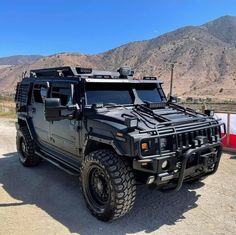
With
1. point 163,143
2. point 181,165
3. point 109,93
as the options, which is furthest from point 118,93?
point 181,165

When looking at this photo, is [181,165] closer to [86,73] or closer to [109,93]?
[109,93]

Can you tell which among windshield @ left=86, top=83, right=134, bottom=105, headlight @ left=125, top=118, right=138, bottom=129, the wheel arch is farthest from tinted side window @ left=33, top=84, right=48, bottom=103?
headlight @ left=125, top=118, right=138, bottom=129

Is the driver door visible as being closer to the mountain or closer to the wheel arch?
the wheel arch

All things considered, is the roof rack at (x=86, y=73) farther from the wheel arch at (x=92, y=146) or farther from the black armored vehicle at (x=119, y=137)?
the wheel arch at (x=92, y=146)

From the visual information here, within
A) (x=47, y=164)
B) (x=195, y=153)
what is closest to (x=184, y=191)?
(x=195, y=153)

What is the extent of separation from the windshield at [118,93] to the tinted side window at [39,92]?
4.76 ft

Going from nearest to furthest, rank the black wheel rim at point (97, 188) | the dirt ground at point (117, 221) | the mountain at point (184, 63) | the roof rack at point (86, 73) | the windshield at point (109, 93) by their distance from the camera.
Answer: the dirt ground at point (117, 221) < the black wheel rim at point (97, 188) < the windshield at point (109, 93) < the roof rack at point (86, 73) < the mountain at point (184, 63)

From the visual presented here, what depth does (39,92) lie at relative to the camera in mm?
7277

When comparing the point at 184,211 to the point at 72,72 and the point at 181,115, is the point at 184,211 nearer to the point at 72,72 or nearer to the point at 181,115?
the point at 181,115

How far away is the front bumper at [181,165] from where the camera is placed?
14.9 feet

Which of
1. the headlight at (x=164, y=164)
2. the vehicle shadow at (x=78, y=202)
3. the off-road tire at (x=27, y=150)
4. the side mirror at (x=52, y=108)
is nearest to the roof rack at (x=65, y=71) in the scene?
the side mirror at (x=52, y=108)

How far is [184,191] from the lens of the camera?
6105 millimetres

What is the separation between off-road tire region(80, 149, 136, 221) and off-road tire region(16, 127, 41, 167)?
9.89ft

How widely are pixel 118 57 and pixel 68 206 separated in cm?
11977
